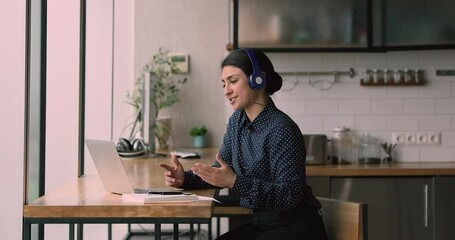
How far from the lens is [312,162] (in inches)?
187

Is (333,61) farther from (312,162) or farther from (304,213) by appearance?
(304,213)

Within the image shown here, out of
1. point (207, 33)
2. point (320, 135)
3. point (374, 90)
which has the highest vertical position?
point (207, 33)

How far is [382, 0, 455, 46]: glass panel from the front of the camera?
4824 millimetres

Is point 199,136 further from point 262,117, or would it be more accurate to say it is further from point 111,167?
point 111,167

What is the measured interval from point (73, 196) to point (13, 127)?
460 mm

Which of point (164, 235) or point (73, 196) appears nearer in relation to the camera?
point (73, 196)

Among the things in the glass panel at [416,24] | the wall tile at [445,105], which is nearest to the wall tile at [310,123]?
the glass panel at [416,24]

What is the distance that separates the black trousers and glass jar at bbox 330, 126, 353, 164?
2438 mm

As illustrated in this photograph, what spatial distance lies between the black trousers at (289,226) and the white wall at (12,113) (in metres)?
0.93

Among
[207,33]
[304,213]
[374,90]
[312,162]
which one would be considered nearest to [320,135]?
[312,162]

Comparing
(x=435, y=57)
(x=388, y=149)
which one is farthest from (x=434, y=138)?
(x=435, y=57)

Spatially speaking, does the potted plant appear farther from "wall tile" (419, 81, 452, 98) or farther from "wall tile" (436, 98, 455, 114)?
"wall tile" (436, 98, 455, 114)

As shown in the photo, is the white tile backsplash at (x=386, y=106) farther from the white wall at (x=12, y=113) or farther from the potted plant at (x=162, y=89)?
the white wall at (x=12, y=113)

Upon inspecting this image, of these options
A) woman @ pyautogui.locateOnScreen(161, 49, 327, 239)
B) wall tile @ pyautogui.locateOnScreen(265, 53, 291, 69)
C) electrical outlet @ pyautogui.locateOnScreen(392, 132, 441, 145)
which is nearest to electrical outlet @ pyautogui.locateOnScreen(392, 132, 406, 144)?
electrical outlet @ pyautogui.locateOnScreen(392, 132, 441, 145)
